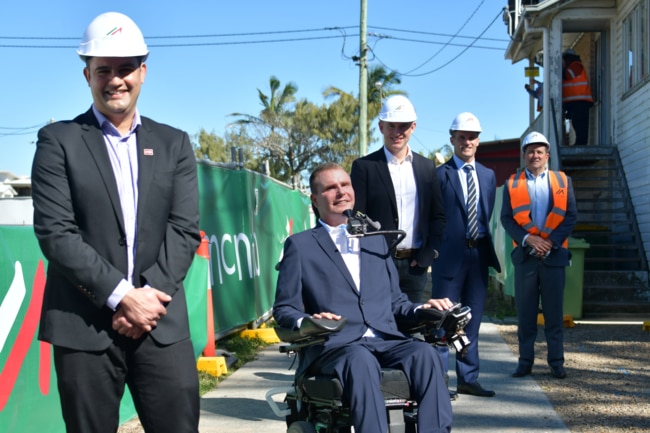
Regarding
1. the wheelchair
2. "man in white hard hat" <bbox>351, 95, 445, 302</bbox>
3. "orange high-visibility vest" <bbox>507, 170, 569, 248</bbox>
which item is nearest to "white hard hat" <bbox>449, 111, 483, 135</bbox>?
"man in white hard hat" <bbox>351, 95, 445, 302</bbox>

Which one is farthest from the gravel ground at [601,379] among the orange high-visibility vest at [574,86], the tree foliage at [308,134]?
the tree foliage at [308,134]

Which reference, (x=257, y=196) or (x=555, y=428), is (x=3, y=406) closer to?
(x=555, y=428)

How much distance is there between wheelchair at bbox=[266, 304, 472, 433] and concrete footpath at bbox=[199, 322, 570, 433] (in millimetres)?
1562

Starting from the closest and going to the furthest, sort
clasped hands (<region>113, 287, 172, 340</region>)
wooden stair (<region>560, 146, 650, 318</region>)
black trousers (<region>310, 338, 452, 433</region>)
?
clasped hands (<region>113, 287, 172, 340</region>) → black trousers (<region>310, 338, 452, 433</region>) → wooden stair (<region>560, 146, 650, 318</region>)

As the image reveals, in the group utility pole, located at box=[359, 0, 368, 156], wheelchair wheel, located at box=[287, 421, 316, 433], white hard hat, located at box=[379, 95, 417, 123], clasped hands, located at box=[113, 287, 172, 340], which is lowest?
wheelchair wheel, located at box=[287, 421, 316, 433]

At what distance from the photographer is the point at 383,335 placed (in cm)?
449

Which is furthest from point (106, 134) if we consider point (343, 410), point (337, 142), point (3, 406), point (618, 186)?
point (337, 142)

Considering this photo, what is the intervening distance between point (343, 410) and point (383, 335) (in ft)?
1.87

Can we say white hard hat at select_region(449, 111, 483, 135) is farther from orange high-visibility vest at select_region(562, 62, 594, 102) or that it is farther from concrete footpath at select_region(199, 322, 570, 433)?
orange high-visibility vest at select_region(562, 62, 594, 102)

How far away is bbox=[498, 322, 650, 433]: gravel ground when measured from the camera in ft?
20.2

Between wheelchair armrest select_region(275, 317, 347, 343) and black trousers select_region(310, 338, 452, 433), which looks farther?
wheelchair armrest select_region(275, 317, 347, 343)

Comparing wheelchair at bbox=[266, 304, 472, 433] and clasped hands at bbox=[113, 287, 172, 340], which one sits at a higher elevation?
clasped hands at bbox=[113, 287, 172, 340]

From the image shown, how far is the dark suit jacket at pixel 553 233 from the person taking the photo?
25.7ft

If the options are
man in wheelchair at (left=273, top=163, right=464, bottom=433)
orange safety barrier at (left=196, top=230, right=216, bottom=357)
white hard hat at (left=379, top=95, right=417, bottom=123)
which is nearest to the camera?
man in wheelchair at (left=273, top=163, right=464, bottom=433)
